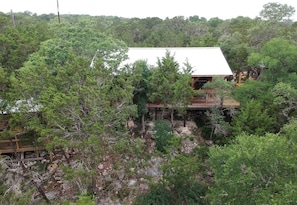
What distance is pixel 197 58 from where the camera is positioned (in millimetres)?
20734

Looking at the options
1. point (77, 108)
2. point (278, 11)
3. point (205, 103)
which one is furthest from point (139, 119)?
point (278, 11)

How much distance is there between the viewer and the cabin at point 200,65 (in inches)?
722

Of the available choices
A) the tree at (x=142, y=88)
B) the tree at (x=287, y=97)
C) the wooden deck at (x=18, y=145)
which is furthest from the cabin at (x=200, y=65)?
the wooden deck at (x=18, y=145)

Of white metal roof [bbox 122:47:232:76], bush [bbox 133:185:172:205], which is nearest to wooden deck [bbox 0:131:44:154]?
bush [bbox 133:185:172:205]

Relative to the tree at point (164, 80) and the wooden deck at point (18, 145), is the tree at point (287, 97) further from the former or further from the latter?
the wooden deck at point (18, 145)

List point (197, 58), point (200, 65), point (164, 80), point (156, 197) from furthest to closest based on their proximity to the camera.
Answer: point (197, 58), point (200, 65), point (164, 80), point (156, 197)

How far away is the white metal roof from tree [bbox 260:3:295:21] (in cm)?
1042

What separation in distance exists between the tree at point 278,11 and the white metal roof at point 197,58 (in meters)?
10.4

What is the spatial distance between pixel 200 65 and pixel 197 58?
1366mm

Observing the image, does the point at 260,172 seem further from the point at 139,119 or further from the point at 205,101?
the point at 139,119

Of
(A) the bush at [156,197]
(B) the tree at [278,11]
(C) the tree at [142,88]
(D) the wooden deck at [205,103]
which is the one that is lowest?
(A) the bush at [156,197]

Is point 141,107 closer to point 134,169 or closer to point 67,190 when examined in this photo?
point 134,169

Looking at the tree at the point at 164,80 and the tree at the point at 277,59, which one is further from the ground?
the tree at the point at 277,59

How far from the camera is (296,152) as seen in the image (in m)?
9.15
